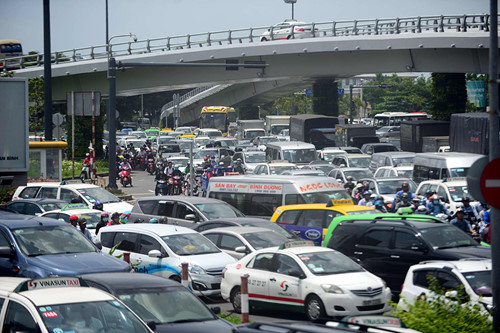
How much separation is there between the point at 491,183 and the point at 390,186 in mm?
19613

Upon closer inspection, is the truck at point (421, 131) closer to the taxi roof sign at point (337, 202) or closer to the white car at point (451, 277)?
the taxi roof sign at point (337, 202)

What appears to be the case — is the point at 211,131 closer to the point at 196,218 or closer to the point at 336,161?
the point at 336,161

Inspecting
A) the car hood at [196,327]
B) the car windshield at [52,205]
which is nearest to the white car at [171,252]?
the car hood at [196,327]

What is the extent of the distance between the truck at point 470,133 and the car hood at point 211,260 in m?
20.2

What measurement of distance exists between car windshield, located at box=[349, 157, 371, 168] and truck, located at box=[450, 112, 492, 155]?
3790mm

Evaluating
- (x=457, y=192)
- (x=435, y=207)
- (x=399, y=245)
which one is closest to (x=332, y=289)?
(x=399, y=245)

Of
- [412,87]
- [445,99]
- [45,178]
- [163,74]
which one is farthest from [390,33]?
[412,87]

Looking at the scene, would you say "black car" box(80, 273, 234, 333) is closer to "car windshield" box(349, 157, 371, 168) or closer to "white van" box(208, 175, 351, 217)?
"white van" box(208, 175, 351, 217)

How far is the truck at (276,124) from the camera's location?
79.5 metres

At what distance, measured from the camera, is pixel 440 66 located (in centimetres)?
5006

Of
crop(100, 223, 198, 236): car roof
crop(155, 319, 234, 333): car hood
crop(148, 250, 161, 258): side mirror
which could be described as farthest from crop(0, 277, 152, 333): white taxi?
crop(100, 223, 198, 236): car roof

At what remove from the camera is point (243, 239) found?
1755 centimetres

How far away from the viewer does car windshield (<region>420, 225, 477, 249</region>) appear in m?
16.1

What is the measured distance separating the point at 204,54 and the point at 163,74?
4.32 m
